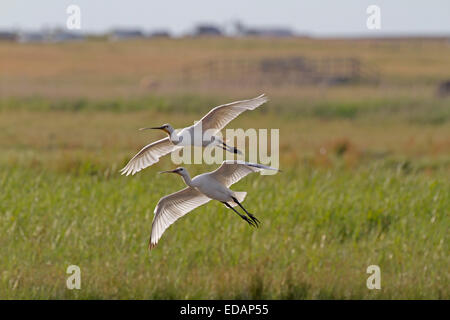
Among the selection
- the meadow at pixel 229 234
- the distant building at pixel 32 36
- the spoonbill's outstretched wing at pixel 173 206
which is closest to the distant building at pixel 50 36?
the distant building at pixel 32 36

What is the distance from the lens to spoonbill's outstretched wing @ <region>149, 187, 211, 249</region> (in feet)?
16.9

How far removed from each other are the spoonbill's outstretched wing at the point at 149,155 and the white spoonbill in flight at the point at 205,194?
147 millimetres

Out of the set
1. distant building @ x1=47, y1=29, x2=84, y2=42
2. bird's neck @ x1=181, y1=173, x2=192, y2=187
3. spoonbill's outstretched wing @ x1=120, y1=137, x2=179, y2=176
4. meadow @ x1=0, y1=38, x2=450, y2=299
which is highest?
distant building @ x1=47, y1=29, x2=84, y2=42

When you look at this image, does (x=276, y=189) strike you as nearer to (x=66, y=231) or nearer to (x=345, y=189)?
(x=345, y=189)

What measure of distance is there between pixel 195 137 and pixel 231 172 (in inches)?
22.9

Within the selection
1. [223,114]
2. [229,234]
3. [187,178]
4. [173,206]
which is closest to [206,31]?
[229,234]

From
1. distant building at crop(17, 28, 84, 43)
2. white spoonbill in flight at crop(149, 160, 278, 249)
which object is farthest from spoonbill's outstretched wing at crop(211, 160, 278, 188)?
distant building at crop(17, 28, 84, 43)

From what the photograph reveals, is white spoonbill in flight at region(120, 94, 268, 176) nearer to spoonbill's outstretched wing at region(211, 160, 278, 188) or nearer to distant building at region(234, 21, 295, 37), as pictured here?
spoonbill's outstretched wing at region(211, 160, 278, 188)

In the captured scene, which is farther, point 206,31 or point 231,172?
point 206,31

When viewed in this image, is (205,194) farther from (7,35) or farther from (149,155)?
(7,35)

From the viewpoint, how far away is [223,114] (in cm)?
489

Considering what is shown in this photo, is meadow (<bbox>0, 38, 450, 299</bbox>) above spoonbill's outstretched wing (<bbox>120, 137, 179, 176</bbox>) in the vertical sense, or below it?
below

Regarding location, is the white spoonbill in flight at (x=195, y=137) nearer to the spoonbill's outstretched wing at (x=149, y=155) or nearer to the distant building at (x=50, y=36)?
the spoonbill's outstretched wing at (x=149, y=155)

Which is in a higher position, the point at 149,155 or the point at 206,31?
the point at 206,31
